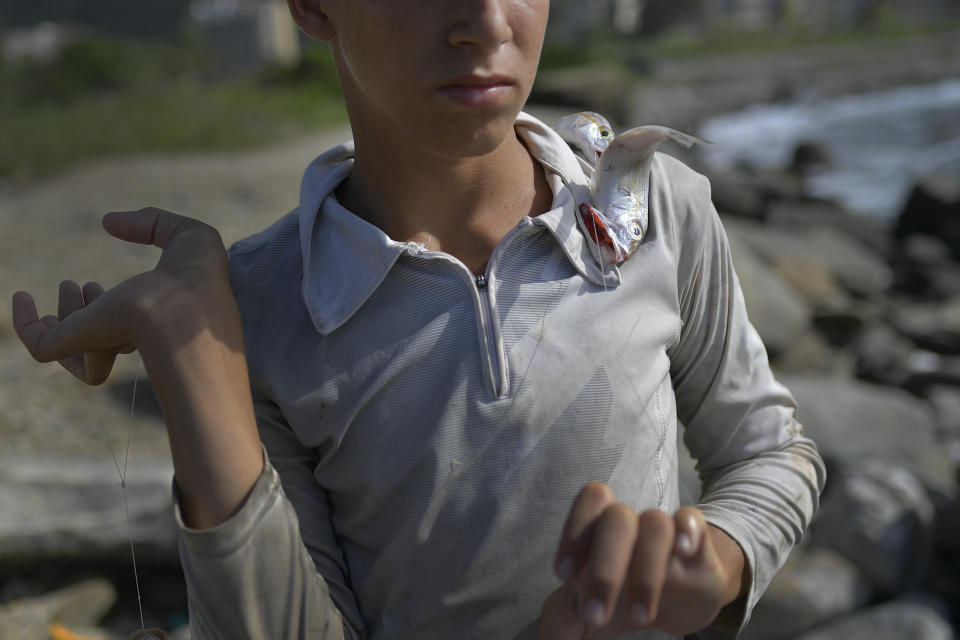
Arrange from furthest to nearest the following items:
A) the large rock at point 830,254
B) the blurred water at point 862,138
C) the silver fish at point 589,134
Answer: the blurred water at point 862,138 → the large rock at point 830,254 → the silver fish at point 589,134

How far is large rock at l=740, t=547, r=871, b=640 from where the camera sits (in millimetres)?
3387

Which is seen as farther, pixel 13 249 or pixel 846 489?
pixel 13 249

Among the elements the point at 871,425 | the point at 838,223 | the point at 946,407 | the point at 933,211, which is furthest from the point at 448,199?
the point at 933,211

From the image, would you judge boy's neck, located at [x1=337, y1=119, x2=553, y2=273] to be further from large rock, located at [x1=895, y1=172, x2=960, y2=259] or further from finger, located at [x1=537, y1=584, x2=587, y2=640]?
large rock, located at [x1=895, y1=172, x2=960, y2=259]

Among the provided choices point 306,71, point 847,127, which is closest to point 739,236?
point 306,71

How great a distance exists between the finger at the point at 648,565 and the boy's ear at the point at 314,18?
911 mm

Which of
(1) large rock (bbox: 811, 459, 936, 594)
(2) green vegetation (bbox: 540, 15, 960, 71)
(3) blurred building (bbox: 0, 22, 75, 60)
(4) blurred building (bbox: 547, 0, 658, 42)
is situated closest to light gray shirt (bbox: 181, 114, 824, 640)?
(1) large rock (bbox: 811, 459, 936, 594)

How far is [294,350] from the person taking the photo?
140 cm

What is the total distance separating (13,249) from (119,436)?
4801 millimetres

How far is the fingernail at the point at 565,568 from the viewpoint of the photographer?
39.4 inches

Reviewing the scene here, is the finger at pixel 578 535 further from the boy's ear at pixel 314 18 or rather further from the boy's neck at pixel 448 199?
the boy's ear at pixel 314 18

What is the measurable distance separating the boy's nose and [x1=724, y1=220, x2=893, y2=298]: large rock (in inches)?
326

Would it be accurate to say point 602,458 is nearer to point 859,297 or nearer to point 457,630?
point 457,630

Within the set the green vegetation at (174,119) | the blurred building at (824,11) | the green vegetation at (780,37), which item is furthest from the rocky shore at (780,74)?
the green vegetation at (174,119)
